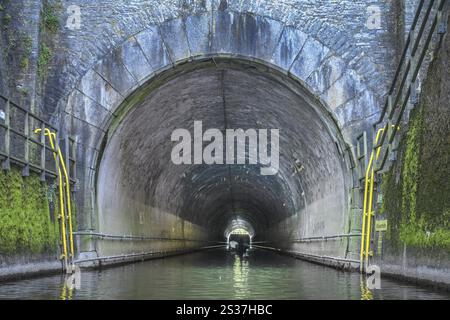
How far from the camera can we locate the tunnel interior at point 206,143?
49.0 feet

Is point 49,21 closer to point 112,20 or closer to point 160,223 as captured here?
point 112,20

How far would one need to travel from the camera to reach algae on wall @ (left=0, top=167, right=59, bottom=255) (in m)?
10.4

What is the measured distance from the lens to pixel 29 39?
14.1m

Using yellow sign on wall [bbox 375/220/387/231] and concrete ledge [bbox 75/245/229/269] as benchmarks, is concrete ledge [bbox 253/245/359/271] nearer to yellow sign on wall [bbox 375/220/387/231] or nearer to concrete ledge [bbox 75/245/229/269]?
yellow sign on wall [bbox 375/220/387/231]

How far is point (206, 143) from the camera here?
70.2 feet

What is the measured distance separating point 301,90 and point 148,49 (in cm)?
336

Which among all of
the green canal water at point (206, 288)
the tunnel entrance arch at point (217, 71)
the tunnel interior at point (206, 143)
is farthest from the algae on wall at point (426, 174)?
the tunnel interior at point (206, 143)

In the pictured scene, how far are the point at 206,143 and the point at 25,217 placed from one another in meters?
10.5

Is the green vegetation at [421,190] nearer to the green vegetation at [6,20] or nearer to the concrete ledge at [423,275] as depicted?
the concrete ledge at [423,275]

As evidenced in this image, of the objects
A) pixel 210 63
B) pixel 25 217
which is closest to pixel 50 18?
pixel 210 63

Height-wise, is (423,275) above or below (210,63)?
below

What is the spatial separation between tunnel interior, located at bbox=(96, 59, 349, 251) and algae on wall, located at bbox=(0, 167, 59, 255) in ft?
8.08

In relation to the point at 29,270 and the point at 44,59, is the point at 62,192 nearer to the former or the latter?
the point at 29,270
